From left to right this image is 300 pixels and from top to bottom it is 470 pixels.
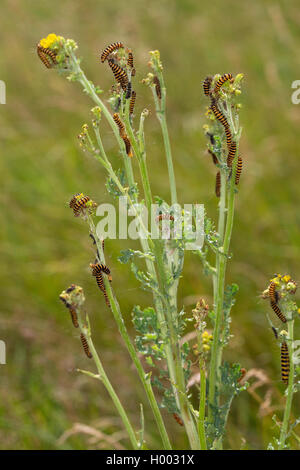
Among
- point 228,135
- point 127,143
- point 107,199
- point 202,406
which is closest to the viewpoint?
point 202,406

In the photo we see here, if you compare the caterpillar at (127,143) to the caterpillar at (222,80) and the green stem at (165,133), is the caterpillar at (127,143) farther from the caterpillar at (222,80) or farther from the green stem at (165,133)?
the caterpillar at (222,80)

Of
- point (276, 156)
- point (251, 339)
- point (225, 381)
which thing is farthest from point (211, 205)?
point (225, 381)

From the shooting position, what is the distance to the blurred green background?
132 inches

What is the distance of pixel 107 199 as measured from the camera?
12.8ft

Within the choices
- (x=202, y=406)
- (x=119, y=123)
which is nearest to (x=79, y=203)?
(x=119, y=123)

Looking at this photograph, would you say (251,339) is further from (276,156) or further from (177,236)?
(177,236)

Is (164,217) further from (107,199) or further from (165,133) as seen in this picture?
(107,199)

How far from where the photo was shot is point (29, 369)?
390 cm

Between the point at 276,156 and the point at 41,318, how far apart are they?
2.34m

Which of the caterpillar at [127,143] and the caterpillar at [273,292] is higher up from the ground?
the caterpillar at [127,143]

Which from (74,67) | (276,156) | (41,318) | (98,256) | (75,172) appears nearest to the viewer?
(74,67)

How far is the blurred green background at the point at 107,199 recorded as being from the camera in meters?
3.36

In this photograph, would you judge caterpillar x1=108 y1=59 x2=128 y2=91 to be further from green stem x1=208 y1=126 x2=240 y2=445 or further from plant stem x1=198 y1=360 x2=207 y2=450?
plant stem x1=198 y1=360 x2=207 y2=450

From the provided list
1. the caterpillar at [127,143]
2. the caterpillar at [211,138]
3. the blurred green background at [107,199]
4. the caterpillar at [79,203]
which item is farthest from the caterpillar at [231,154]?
the blurred green background at [107,199]
